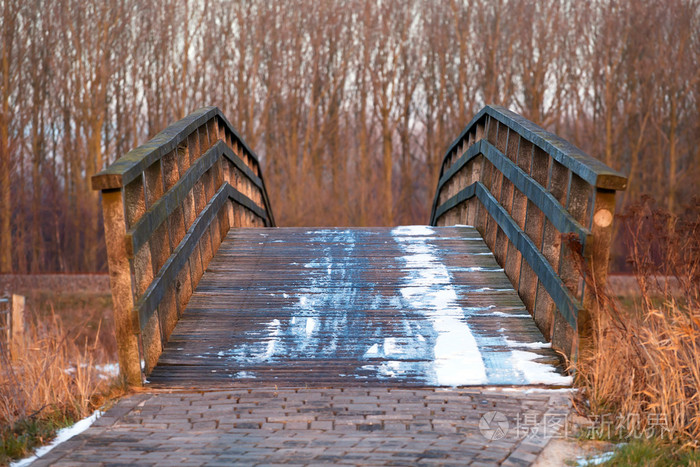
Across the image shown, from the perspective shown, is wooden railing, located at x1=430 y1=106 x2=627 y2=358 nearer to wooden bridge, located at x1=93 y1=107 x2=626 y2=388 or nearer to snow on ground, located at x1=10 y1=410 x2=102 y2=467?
wooden bridge, located at x1=93 y1=107 x2=626 y2=388

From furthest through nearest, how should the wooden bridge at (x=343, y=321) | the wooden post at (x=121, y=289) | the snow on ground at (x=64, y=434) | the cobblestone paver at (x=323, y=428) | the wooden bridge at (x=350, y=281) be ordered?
1. the wooden bridge at (x=350, y=281)
2. the wooden post at (x=121, y=289)
3. the wooden bridge at (x=343, y=321)
4. the snow on ground at (x=64, y=434)
5. the cobblestone paver at (x=323, y=428)

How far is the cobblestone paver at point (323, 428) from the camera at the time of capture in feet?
Result: 11.1

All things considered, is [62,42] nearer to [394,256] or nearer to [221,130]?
[221,130]

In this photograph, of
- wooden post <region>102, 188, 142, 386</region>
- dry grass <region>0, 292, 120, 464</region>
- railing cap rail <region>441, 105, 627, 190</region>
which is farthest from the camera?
wooden post <region>102, 188, 142, 386</region>

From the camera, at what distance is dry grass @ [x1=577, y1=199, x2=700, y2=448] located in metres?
3.74

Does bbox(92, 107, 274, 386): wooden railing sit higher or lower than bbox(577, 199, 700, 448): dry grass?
higher

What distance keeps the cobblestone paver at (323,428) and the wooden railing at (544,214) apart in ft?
2.70

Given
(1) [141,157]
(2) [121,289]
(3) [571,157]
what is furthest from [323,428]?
(3) [571,157]

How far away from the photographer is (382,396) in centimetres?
432

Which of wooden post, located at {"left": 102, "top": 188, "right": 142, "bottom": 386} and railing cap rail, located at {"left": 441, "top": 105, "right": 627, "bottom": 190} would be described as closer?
railing cap rail, located at {"left": 441, "top": 105, "right": 627, "bottom": 190}

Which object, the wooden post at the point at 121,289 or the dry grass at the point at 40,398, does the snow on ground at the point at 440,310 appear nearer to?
the wooden post at the point at 121,289

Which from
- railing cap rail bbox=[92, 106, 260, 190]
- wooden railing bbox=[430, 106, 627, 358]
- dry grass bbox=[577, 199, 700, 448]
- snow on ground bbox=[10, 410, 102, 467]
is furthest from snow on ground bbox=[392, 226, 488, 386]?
railing cap rail bbox=[92, 106, 260, 190]

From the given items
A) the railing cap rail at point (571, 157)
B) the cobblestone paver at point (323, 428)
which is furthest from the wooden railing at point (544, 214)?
the cobblestone paver at point (323, 428)

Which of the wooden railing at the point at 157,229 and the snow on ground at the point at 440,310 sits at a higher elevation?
the wooden railing at the point at 157,229
